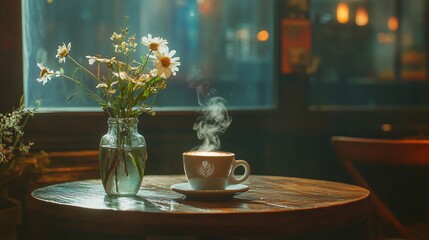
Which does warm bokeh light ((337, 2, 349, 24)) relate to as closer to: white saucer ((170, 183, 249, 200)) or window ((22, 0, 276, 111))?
window ((22, 0, 276, 111))

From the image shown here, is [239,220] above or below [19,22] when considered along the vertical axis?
below

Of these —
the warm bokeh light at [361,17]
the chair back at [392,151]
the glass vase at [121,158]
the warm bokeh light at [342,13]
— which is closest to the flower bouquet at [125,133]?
the glass vase at [121,158]

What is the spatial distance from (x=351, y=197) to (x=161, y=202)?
487 millimetres

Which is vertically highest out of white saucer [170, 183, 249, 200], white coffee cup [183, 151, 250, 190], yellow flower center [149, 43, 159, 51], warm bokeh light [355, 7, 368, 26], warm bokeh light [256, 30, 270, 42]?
warm bokeh light [355, 7, 368, 26]

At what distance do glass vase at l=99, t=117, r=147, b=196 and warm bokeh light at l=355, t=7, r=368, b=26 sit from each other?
113 inches

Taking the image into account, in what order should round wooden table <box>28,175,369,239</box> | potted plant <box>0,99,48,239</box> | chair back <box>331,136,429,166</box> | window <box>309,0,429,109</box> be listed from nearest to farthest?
1. round wooden table <box>28,175,369,239</box>
2. chair back <box>331,136,429,166</box>
3. potted plant <box>0,99,48,239</box>
4. window <box>309,0,429,109</box>

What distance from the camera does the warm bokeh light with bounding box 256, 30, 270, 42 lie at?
3659 millimetres

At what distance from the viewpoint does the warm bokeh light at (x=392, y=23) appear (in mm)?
4318

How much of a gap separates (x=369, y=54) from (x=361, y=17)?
32 cm

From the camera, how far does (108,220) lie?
154cm

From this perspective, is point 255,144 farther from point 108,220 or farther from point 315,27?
point 108,220

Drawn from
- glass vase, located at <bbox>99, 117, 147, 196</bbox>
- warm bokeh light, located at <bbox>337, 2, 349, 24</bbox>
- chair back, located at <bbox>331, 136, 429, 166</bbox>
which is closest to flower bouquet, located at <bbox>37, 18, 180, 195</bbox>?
glass vase, located at <bbox>99, 117, 147, 196</bbox>

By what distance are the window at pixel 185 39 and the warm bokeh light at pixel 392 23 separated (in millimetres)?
1072

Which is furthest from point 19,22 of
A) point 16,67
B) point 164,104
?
point 164,104
